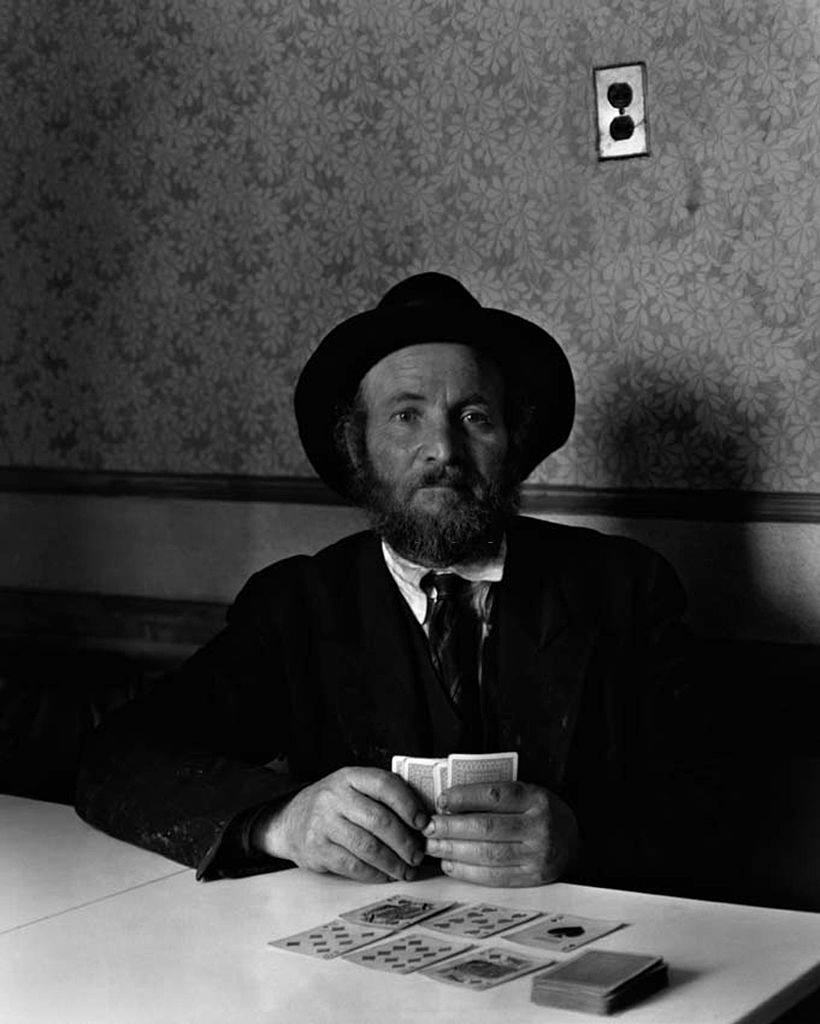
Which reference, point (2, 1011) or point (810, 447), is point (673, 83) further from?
point (2, 1011)

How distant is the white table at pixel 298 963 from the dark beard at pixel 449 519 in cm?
71

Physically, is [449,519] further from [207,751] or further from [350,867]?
[350,867]

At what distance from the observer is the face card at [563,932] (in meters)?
1.87

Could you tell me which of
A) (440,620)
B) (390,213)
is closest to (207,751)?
(440,620)

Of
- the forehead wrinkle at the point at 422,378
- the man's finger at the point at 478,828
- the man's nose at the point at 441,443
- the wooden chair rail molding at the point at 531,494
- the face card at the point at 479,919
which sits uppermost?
the forehead wrinkle at the point at 422,378

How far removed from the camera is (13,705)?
3.24 metres

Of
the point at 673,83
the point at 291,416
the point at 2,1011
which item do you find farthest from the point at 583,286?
the point at 2,1011

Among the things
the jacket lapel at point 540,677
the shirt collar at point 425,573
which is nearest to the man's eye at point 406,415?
the shirt collar at point 425,573

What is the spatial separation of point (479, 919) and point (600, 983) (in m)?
0.33

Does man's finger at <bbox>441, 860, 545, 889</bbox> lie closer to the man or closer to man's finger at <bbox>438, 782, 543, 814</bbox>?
man's finger at <bbox>438, 782, 543, 814</bbox>

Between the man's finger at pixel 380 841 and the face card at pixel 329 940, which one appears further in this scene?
the man's finger at pixel 380 841

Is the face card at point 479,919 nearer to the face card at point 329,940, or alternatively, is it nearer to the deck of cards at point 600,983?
the face card at point 329,940

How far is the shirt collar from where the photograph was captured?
2785 millimetres

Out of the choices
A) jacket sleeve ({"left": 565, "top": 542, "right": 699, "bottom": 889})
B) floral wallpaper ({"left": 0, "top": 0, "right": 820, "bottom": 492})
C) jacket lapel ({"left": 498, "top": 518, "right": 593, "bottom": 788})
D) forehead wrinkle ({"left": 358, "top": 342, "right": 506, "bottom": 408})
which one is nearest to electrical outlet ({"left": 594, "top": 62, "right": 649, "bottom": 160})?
floral wallpaper ({"left": 0, "top": 0, "right": 820, "bottom": 492})
